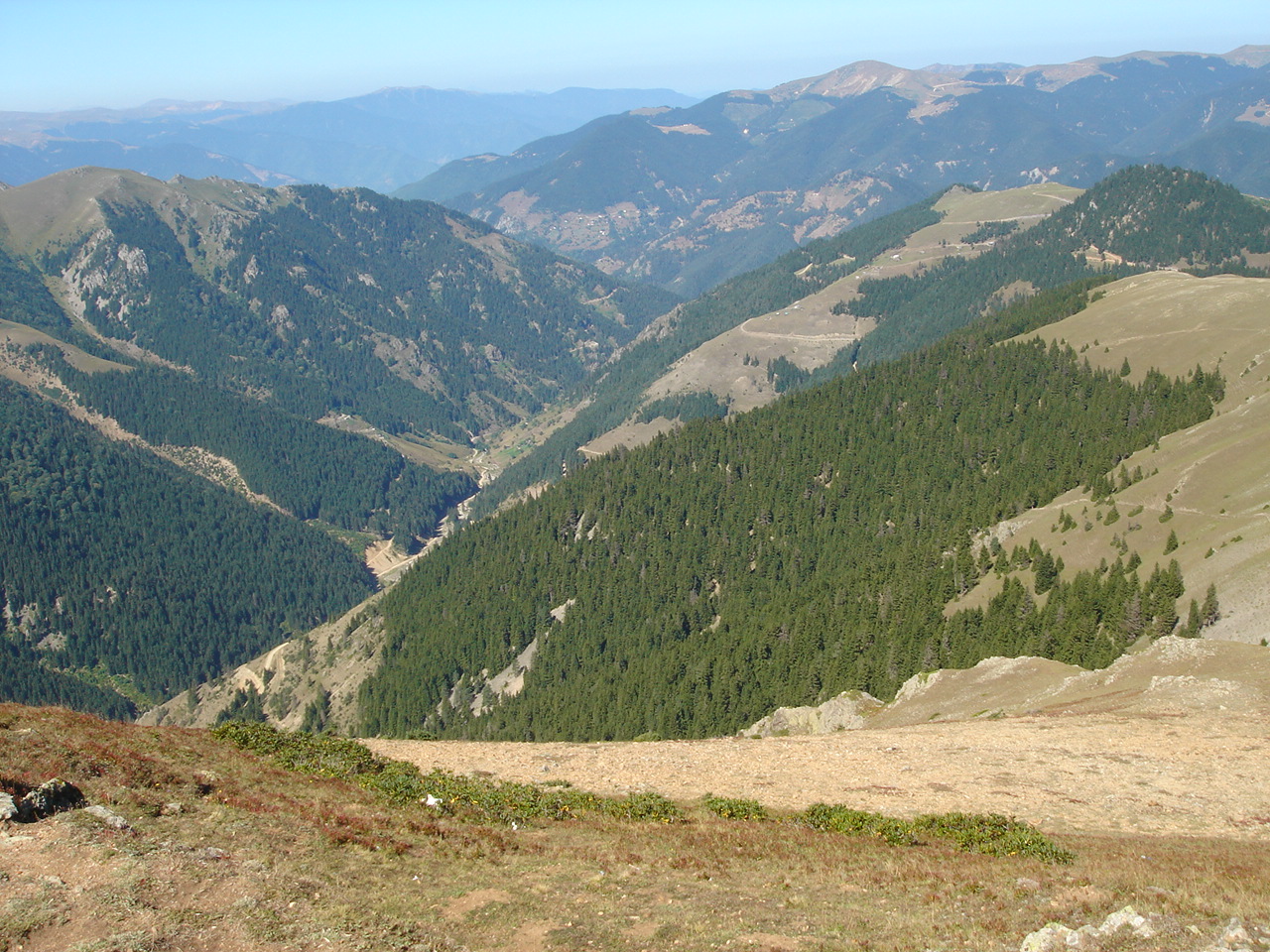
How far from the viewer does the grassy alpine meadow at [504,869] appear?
87.0 feet

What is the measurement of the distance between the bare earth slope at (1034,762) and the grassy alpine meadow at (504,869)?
11.9 feet

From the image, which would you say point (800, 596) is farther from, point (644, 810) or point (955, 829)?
point (644, 810)

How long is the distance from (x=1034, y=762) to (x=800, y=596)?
10124 cm

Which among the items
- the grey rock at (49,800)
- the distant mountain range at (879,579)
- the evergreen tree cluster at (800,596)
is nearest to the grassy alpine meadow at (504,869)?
the grey rock at (49,800)

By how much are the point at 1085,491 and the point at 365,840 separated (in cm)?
14333

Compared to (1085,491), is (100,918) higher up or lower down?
higher up

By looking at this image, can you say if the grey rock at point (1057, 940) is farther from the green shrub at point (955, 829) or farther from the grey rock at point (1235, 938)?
the green shrub at point (955, 829)

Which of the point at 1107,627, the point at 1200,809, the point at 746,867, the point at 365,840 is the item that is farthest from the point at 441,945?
the point at 1107,627

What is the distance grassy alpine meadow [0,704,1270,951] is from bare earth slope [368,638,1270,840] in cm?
364

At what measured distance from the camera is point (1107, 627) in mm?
100312

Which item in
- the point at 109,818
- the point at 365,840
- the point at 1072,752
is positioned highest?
the point at 109,818

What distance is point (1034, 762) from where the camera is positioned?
5091 cm

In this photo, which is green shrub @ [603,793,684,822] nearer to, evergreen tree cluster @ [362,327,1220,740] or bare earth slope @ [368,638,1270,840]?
bare earth slope @ [368,638,1270,840]

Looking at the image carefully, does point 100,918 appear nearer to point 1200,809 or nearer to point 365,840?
point 365,840
